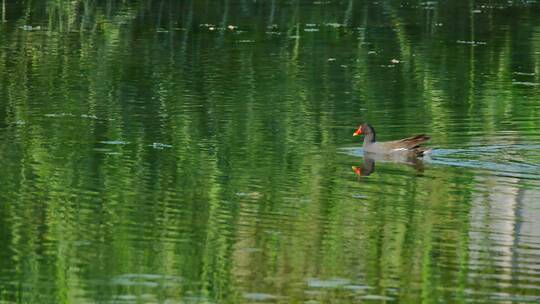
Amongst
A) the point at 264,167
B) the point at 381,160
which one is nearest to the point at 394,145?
the point at 381,160

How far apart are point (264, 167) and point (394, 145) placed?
2044mm

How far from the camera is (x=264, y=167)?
1638 centimetres

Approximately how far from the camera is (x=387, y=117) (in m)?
20.9

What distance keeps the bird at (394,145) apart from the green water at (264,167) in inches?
8.6

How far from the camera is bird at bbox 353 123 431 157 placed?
1734 centimetres

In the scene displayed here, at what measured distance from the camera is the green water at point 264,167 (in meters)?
11.5

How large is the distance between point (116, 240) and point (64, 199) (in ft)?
6.49

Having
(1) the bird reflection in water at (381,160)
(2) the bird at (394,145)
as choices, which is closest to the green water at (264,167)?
(1) the bird reflection in water at (381,160)

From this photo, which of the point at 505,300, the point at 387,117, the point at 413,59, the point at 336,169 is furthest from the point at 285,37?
the point at 505,300

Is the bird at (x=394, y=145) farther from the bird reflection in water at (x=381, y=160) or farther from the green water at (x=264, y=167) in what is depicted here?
the green water at (x=264, y=167)

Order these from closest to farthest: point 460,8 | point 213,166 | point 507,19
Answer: point 213,166 → point 507,19 → point 460,8

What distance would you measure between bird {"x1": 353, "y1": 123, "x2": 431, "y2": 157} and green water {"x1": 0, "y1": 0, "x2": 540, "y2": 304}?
0.72 ft

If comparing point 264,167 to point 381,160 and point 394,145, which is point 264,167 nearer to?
point 381,160

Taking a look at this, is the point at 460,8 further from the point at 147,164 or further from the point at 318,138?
the point at 147,164
